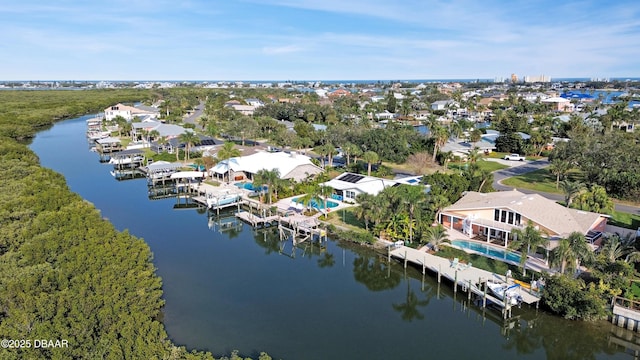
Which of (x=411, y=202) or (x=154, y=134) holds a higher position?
(x=154, y=134)

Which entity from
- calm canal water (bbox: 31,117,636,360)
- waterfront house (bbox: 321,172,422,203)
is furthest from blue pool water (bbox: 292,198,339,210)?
calm canal water (bbox: 31,117,636,360)

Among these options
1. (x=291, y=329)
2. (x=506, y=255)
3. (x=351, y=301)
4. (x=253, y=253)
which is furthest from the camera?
(x=253, y=253)

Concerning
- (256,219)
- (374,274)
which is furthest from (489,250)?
(256,219)

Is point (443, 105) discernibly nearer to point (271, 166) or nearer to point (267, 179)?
point (271, 166)

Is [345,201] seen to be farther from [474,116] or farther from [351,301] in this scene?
[474,116]

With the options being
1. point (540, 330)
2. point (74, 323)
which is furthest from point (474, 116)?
point (74, 323)

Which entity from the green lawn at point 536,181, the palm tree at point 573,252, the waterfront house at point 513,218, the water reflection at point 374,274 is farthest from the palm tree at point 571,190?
the water reflection at point 374,274

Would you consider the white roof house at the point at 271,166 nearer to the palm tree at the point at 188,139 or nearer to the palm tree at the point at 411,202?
the palm tree at the point at 188,139
